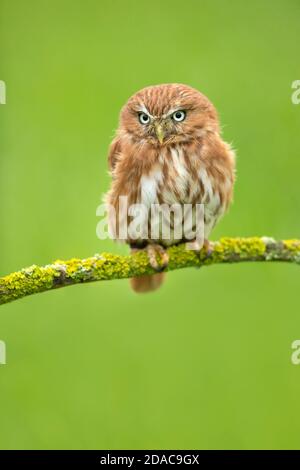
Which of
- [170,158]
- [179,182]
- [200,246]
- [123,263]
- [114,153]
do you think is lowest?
[123,263]

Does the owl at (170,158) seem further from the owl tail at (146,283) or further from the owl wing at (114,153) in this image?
the owl tail at (146,283)

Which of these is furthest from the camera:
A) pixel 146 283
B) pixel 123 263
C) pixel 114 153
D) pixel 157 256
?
pixel 146 283

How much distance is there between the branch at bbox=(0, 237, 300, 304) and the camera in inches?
91.7

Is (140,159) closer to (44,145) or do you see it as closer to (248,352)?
(44,145)

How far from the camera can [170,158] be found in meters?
2.95

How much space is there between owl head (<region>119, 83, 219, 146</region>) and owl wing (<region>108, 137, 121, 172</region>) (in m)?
0.08

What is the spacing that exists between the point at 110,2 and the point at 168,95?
142 centimetres

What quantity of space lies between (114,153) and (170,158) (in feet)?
1.11

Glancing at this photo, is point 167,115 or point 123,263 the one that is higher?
point 167,115

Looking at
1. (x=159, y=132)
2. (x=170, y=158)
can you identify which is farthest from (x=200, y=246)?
(x=159, y=132)

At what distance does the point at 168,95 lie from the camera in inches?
116

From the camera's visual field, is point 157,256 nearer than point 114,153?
Yes

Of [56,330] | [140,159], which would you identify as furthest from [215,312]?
[140,159]

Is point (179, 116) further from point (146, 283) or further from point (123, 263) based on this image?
point (146, 283)
